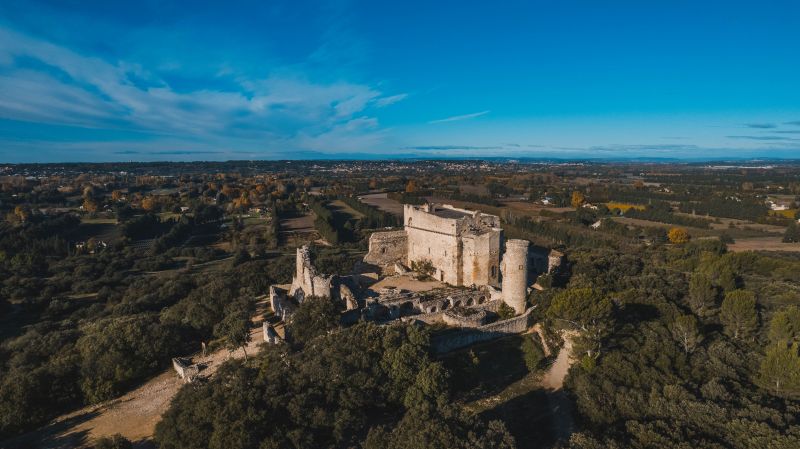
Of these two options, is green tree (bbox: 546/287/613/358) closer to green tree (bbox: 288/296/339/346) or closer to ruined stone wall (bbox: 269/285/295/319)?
green tree (bbox: 288/296/339/346)

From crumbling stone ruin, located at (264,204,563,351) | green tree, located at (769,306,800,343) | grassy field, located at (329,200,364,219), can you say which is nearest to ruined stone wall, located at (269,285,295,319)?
crumbling stone ruin, located at (264,204,563,351)

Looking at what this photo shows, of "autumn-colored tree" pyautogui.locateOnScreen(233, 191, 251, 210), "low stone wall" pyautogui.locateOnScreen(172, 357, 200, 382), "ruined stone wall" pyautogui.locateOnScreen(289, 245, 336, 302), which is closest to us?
"low stone wall" pyautogui.locateOnScreen(172, 357, 200, 382)

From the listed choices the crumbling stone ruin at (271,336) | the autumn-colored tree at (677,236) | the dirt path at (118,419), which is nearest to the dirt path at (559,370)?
the crumbling stone ruin at (271,336)

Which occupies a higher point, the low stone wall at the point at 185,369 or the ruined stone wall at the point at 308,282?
the ruined stone wall at the point at 308,282

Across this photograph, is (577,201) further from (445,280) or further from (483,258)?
(483,258)

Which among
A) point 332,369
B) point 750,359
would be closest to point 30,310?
point 332,369

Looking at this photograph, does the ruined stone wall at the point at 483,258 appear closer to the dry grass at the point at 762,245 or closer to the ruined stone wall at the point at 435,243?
the ruined stone wall at the point at 435,243
